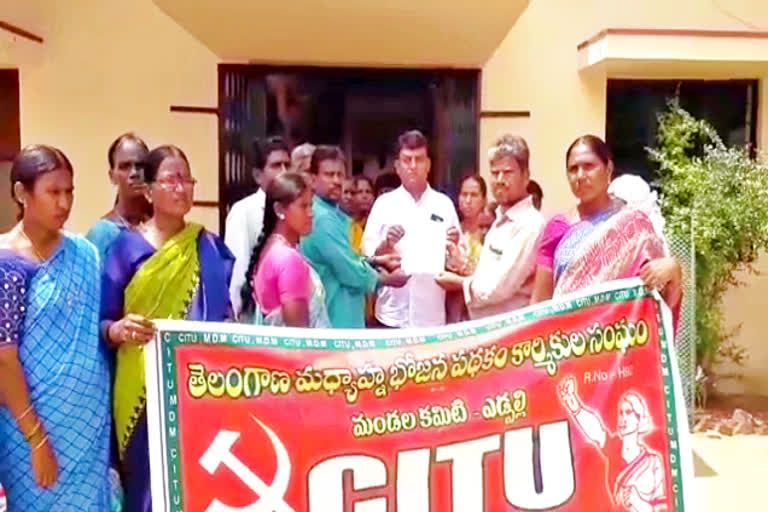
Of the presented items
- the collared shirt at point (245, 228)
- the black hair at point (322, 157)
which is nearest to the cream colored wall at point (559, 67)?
the collared shirt at point (245, 228)

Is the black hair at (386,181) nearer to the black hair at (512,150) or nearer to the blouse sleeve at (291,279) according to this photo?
the black hair at (512,150)

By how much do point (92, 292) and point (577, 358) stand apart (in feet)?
4.76

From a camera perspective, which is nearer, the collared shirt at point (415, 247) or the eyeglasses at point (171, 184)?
the eyeglasses at point (171, 184)

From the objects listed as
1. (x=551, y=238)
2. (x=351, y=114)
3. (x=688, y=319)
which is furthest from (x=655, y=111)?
(x=551, y=238)

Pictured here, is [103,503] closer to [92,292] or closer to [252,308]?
[92,292]

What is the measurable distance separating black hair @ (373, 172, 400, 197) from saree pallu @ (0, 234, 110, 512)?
3.56 meters

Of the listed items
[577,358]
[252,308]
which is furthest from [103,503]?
[577,358]

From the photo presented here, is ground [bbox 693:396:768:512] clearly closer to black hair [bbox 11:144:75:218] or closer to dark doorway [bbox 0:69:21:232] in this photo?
black hair [bbox 11:144:75:218]

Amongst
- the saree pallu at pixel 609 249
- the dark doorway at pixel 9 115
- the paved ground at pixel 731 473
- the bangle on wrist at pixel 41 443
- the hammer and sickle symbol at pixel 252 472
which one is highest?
the dark doorway at pixel 9 115

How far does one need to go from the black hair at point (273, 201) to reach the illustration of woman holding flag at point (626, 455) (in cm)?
114

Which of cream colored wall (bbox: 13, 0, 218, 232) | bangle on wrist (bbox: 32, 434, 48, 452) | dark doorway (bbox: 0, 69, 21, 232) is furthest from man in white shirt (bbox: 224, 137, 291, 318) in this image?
dark doorway (bbox: 0, 69, 21, 232)

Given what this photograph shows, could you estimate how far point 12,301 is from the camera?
246cm

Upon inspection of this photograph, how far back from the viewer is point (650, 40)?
5.79 meters

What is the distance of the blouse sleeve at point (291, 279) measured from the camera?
3.18m
